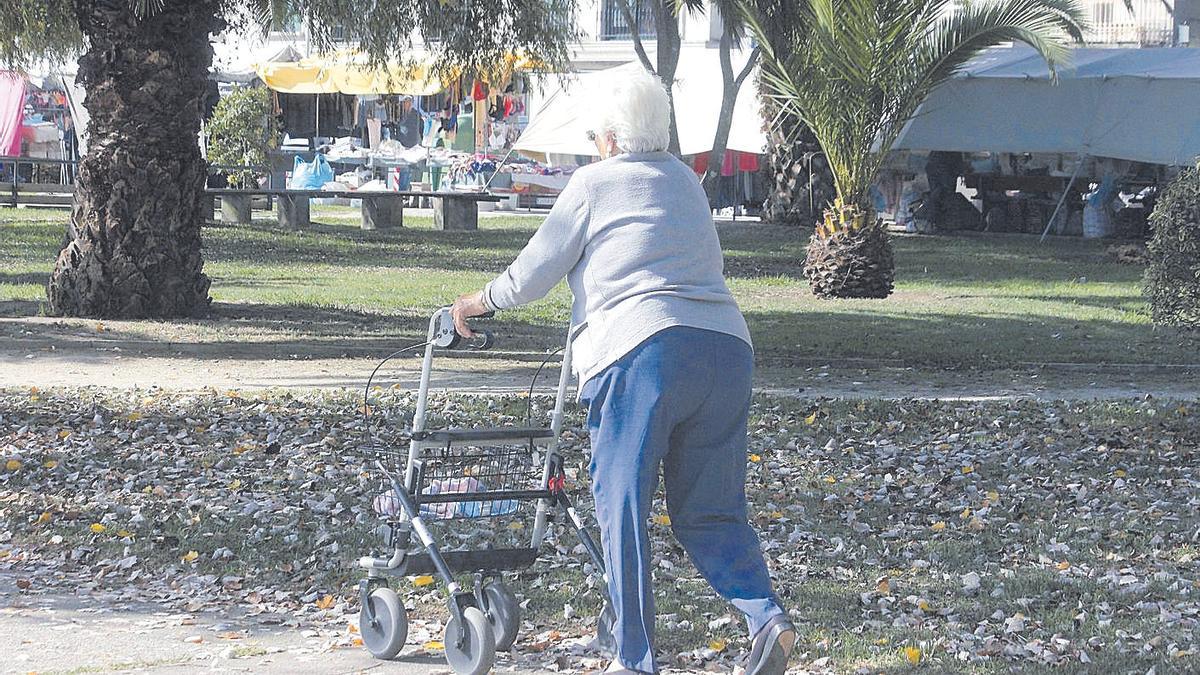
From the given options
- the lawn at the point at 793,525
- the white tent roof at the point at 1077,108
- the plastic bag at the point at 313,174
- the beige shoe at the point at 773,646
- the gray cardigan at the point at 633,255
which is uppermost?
the white tent roof at the point at 1077,108

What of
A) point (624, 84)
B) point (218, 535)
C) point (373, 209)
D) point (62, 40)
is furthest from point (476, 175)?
point (624, 84)

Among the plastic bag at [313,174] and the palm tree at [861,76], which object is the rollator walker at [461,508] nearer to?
the palm tree at [861,76]

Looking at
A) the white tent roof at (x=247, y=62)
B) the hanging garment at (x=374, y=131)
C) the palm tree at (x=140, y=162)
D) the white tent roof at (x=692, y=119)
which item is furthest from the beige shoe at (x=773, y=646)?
the hanging garment at (x=374, y=131)

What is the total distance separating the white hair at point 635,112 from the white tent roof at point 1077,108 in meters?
19.3

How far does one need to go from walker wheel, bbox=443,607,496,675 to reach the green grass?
22.4ft

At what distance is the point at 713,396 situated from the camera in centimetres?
450

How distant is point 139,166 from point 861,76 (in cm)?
718

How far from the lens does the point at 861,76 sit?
55.5 feet

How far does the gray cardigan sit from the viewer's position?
4.50 metres

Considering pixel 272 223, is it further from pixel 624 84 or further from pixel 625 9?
pixel 624 84

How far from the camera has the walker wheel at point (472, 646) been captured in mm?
4766

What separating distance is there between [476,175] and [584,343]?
2938 centimetres

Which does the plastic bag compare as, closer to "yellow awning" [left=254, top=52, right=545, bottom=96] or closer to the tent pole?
"yellow awning" [left=254, top=52, right=545, bottom=96]

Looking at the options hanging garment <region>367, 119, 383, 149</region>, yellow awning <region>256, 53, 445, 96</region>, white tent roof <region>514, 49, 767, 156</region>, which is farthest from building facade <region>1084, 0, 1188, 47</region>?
yellow awning <region>256, 53, 445, 96</region>
